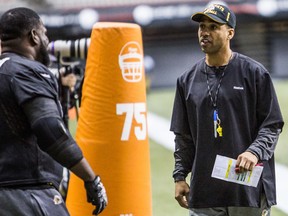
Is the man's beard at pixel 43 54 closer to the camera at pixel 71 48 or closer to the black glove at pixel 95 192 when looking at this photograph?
the black glove at pixel 95 192

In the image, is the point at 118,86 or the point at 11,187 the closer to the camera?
the point at 11,187

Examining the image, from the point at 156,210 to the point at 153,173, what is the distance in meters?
2.45

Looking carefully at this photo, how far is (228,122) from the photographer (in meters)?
4.71

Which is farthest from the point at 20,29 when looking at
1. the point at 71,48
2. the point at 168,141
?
the point at 168,141

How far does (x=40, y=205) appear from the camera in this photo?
4.18 metres

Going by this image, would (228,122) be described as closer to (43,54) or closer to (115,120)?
(43,54)

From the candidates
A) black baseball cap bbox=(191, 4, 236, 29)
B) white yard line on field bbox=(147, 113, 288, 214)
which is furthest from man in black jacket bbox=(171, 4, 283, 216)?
white yard line on field bbox=(147, 113, 288, 214)

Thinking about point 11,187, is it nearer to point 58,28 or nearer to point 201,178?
point 201,178

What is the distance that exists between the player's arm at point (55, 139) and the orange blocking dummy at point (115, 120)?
2.24 meters

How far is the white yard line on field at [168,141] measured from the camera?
9.08 metres

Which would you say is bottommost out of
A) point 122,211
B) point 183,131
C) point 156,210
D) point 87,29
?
point 87,29

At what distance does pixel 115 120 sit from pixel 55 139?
7.77 ft

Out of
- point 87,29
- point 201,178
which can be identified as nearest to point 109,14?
point 87,29

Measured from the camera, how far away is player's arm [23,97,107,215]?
399cm
